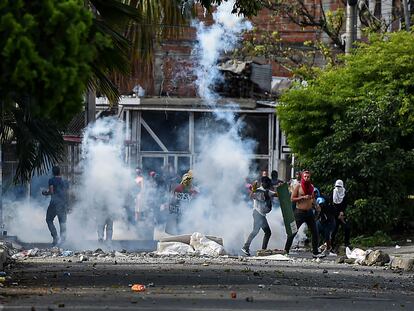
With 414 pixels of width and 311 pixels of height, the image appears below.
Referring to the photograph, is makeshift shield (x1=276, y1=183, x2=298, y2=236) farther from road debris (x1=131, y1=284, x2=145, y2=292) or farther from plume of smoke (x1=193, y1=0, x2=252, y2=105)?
plume of smoke (x1=193, y1=0, x2=252, y2=105)

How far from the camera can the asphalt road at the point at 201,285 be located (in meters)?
12.6

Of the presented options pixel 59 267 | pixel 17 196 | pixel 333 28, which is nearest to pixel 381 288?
pixel 59 267

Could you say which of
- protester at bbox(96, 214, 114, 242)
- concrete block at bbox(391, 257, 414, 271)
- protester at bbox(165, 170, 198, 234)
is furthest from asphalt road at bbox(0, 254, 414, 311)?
protester at bbox(96, 214, 114, 242)

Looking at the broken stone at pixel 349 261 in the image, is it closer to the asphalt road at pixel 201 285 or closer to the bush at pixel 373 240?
the asphalt road at pixel 201 285

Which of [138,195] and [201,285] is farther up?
[138,195]

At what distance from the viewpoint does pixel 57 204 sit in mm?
25875

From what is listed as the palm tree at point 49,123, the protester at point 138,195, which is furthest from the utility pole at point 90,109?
the palm tree at point 49,123

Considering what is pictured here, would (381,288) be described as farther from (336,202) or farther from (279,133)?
(279,133)

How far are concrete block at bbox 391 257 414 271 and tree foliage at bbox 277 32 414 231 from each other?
15.9 ft

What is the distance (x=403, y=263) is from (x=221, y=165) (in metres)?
11.5

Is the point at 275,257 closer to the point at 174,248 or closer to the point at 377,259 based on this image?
the point at 377,259

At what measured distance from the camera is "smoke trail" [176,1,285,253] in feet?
88.0


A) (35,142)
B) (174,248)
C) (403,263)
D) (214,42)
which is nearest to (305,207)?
(174,248)

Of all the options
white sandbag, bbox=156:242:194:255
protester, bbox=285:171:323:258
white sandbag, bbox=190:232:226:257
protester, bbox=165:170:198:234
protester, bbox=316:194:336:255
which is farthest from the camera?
protester, bbox=165:170:198:234
